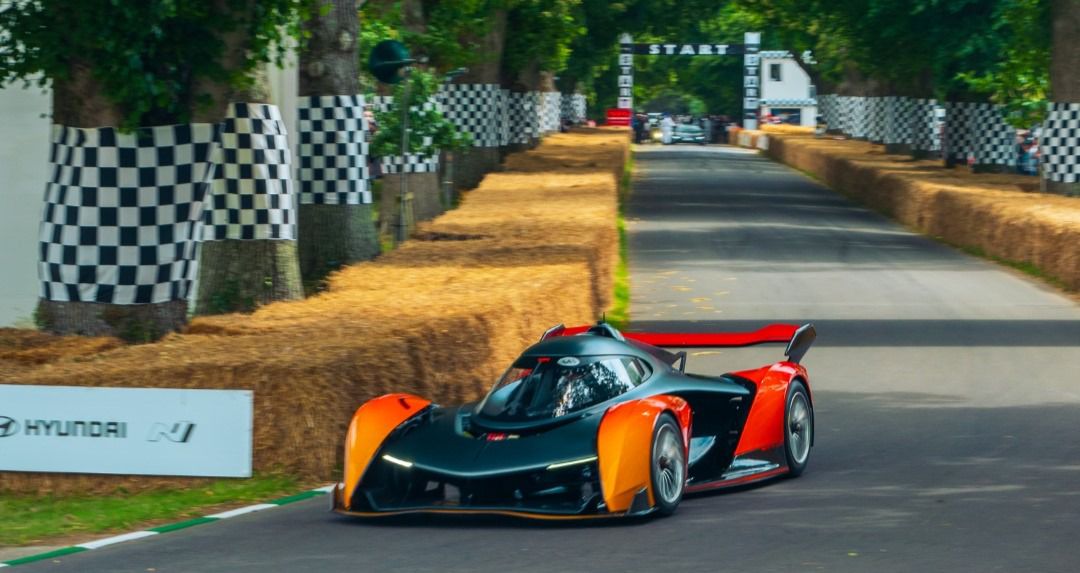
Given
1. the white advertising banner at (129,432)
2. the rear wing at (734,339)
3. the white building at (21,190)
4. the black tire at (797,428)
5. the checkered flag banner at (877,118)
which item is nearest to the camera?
the white advertising banner at (129,432)

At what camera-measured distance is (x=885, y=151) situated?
53125mm

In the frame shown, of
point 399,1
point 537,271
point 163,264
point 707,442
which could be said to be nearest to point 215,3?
point 163,264

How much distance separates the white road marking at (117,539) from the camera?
827cm

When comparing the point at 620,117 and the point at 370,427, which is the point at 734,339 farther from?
the point at 620,117

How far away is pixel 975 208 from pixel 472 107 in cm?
1493

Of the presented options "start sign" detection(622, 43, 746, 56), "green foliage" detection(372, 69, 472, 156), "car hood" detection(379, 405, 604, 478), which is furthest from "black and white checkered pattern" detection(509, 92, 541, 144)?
"start sign" detection(622, 43, 746, 56)

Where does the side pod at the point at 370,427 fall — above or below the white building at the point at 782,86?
below

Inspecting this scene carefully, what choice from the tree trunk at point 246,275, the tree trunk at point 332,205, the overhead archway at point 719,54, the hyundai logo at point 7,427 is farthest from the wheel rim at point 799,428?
the overhead archway at point 719,54

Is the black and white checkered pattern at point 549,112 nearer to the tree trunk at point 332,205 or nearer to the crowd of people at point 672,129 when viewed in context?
the crowd of people at point 672,129

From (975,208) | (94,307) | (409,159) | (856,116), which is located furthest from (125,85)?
(856,116)

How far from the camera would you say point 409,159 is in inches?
1104

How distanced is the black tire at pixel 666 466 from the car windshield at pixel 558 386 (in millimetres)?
444

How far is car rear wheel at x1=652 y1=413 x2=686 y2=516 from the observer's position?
853cm

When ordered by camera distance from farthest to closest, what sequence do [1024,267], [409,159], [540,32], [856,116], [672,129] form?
[672,129]
[856,116]
[540,32]
[409,159]
[1024,267]
